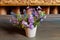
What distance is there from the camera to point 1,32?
126 cm

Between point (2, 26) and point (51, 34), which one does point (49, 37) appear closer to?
point (51, 34)

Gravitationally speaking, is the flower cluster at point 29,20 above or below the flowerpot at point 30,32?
above

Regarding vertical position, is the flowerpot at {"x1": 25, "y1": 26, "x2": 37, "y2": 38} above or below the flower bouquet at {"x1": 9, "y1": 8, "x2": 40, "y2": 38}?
below

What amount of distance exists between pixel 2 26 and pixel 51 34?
0.44 meters

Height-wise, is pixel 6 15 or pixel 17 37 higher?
pixel 6 15

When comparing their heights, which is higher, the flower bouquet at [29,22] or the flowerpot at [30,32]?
the flower bouquet at [29,22]

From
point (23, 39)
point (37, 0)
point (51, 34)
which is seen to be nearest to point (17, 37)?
point (23, 39)

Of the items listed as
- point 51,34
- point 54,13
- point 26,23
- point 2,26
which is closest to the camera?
point 26,23

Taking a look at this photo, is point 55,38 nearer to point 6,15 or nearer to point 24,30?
point 24,30

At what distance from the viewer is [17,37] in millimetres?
1165

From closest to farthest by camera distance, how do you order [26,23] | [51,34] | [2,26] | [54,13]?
[26,23] < [51,34] < [2,26] < [54,13]

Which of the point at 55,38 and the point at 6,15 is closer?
the point at 55,38

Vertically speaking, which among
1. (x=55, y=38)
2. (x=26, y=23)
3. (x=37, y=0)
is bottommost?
(x=55, y=38)

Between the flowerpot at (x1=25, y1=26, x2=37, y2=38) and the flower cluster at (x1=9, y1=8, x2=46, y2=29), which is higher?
the flower cluster at (x1=9, y1=8, x2=46, y2=29)
